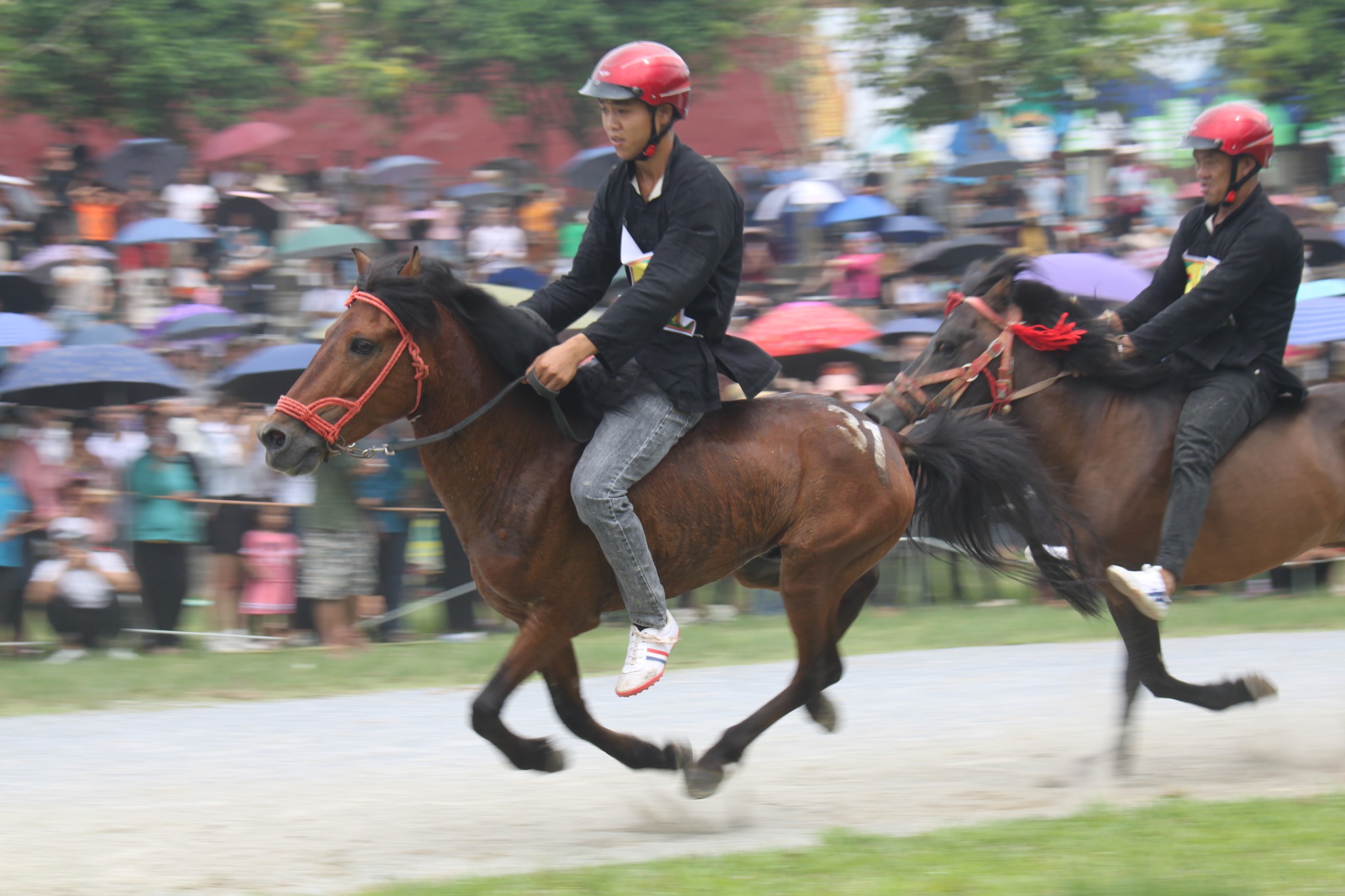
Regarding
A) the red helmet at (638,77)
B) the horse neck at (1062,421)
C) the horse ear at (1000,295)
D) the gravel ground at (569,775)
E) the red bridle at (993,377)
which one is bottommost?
the gravel ground at (569,775)

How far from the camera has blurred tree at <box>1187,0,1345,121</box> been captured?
60.3ft

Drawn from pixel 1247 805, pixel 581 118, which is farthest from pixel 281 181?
pixel 1247 805

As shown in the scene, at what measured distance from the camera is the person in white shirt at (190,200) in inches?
592

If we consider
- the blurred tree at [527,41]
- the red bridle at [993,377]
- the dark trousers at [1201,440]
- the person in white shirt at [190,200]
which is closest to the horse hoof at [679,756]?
the red bridle at [993,377]

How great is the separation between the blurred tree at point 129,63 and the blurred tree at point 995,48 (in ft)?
30.2

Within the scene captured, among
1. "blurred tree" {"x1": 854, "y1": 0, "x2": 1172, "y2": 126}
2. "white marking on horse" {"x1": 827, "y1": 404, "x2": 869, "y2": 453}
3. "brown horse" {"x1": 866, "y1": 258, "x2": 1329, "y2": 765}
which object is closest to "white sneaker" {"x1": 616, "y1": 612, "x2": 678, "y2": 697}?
"white marking on horse" {"x1": 827, "y1": 404, "x2": 869, "y2": 453}

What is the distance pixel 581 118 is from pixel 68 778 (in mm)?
18026

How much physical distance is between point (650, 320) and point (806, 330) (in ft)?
21.3

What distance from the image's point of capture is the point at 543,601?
5297 mm

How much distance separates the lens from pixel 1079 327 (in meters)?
6.52

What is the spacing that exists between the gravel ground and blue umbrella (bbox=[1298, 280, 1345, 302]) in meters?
4.05

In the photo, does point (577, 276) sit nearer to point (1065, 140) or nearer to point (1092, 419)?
point (1092, 419)

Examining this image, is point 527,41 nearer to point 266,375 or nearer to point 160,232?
point 160,232

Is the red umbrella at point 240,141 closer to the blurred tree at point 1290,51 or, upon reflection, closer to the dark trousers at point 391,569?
the dark trousers at point 391,569
